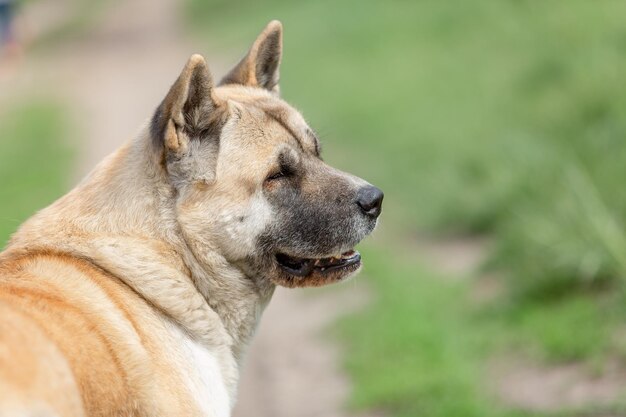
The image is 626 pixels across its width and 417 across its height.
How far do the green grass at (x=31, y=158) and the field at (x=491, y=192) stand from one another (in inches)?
137

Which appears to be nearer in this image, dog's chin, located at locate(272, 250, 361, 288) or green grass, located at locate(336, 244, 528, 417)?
dog's chin, located at locate(272, 250, 361, 288)

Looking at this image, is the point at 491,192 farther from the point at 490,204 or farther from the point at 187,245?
the point at 187,245

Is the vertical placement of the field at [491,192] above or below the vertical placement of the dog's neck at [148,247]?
above

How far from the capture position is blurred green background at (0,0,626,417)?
21.7 ft

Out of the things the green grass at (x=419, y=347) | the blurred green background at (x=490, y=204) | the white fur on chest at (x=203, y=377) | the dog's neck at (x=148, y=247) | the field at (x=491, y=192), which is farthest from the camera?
the field at (x=491, y=192)

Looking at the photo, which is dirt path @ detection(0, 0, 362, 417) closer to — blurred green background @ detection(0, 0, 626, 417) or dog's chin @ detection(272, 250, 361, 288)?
blurred green background @ detection(0, 0, 626, 417)

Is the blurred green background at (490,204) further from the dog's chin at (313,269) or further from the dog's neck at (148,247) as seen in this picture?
the dog's neck at (148,247)

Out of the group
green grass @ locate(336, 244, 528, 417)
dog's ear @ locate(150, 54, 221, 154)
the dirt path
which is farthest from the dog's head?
the dirt path

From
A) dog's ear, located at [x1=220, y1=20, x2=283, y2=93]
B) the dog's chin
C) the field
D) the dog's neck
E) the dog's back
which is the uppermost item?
the field

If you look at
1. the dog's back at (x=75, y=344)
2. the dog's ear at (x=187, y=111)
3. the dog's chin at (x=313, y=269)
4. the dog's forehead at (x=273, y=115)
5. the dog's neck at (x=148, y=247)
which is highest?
the dog's forehead at (x=273, y=115)

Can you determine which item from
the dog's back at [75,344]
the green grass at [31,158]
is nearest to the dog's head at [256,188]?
the dog's back at [75,344]

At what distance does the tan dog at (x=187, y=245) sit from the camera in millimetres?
3814

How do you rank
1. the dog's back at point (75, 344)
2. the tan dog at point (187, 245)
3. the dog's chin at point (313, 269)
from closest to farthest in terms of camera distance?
the dog's back at point (75, 344)
the tan dog at point (187, 245)
the dog's chin at point (313, 269)

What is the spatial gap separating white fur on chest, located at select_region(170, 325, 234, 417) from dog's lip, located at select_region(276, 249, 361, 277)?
54 centimetres
